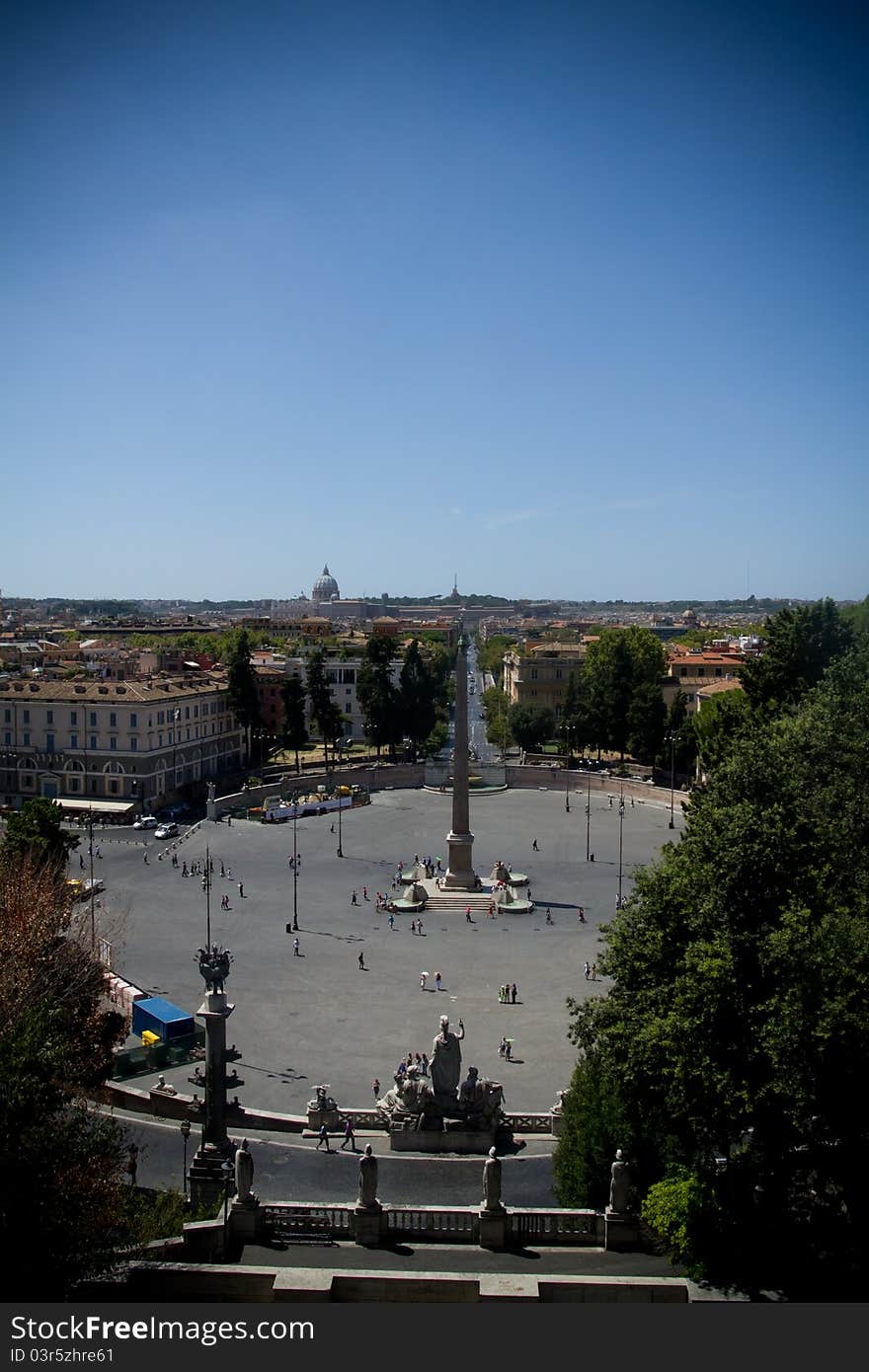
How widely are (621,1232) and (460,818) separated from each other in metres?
28.9

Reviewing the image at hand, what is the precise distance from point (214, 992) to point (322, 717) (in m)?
52.6

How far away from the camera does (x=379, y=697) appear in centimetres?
6788

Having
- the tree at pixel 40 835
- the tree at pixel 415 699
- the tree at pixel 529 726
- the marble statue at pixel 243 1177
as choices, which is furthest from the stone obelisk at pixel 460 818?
the tree at pixel 529 726

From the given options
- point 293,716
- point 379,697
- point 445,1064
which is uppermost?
point 379,697

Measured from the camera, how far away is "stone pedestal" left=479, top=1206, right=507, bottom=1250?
13570 millimetres

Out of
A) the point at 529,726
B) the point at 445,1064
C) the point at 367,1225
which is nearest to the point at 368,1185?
the point at 367,1225

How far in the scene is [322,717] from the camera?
6856cm

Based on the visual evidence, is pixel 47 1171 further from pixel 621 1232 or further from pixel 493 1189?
pixel 621 1232

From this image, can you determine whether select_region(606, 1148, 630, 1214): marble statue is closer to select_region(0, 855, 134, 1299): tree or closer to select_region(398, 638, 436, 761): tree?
select_region(0, 855, 134, 1299): tree

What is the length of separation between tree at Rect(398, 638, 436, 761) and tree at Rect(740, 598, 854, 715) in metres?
33.5

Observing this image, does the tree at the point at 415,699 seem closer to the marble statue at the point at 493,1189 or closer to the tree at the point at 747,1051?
the tree at the point at 747,1051

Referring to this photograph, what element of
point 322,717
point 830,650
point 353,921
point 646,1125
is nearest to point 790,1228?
point 646,1125

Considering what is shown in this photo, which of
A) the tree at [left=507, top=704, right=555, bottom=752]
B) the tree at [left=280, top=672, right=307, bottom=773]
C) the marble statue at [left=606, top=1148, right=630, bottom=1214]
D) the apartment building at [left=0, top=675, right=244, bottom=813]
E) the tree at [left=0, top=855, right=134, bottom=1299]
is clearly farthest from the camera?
the tree at [left=507, top=704, right=555, bottom=752]

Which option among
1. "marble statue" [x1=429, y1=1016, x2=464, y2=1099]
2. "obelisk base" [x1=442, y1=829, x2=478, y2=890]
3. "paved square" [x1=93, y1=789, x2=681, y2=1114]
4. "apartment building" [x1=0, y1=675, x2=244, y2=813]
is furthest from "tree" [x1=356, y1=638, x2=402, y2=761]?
"marble statue" [x1=429, y1=1016, x2=464, y2=1099]
